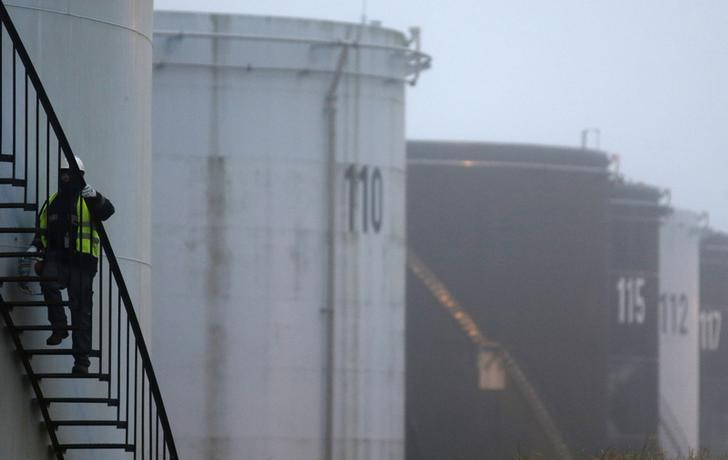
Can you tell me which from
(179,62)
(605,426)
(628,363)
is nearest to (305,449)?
(179,62)

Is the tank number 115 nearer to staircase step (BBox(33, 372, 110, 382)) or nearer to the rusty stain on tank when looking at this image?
the rusty stain on tank

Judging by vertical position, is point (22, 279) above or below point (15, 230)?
below

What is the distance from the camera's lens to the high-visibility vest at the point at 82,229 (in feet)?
45.1

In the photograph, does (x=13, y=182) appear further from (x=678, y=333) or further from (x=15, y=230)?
(x=678, y=333)

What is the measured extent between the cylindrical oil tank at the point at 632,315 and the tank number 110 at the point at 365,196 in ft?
37.6

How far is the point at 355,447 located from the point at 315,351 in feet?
5.18

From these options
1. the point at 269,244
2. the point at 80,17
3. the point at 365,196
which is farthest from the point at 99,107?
the point at 365,196

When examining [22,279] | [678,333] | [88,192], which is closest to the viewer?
[22,279]

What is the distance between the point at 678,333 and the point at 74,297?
103ft

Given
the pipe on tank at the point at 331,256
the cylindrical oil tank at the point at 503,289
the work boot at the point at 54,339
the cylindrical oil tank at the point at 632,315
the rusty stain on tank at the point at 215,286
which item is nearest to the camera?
the work boot at the point at 54,339

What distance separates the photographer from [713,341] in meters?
49.3

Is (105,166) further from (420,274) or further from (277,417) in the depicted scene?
(420,274)

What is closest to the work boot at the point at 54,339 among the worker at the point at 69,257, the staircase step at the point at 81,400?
the worker at the point at 69,257

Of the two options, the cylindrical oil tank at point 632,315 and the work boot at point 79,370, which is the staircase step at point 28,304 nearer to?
the work boot at point 79,370
